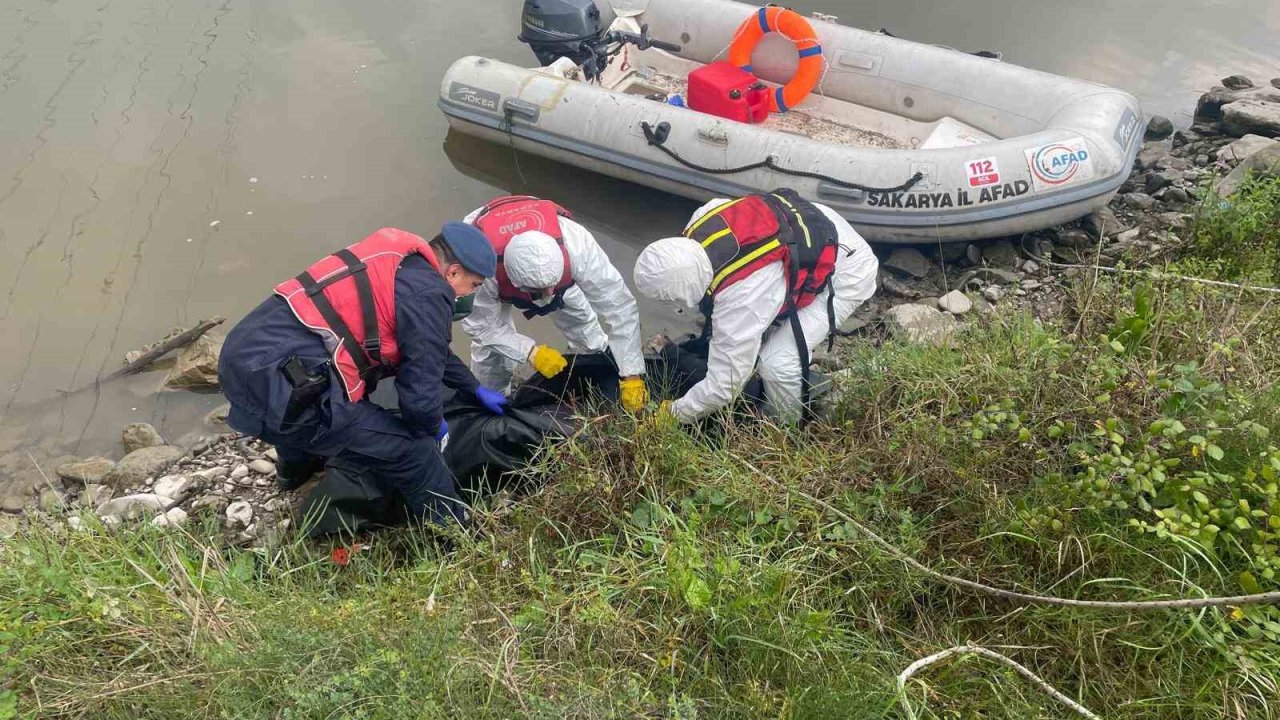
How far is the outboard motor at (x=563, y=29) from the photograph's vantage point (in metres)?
5.46

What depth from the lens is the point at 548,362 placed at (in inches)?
141

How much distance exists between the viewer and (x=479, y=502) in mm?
3004

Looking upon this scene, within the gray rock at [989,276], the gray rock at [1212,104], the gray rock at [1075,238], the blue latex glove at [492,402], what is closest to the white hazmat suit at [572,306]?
the blue latex glove at [492,402]

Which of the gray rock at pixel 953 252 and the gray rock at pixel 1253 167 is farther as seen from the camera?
the gray rock at pixel 953 252

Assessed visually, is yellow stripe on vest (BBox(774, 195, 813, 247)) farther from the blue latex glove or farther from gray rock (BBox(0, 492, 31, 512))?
gray rock (BBox(0, 492, 31, 512))

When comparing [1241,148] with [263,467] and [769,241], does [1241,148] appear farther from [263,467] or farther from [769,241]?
[263,467]

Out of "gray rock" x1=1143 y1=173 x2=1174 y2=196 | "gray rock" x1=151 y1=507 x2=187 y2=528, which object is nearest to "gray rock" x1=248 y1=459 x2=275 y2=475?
"gray rock" x1=151 y1=507 x2=187 y2=528

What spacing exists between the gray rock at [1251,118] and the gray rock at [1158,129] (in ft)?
1.13

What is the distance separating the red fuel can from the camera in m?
5.23

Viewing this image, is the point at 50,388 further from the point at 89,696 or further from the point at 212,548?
the point at 89,696

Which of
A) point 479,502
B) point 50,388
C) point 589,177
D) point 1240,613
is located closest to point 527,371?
point 479,502

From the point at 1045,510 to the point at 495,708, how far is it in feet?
5.26

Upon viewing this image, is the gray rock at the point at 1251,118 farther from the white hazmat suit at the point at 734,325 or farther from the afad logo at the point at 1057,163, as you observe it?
the white hazmat suit at the point at 734,325

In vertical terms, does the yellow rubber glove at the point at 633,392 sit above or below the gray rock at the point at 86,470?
above
